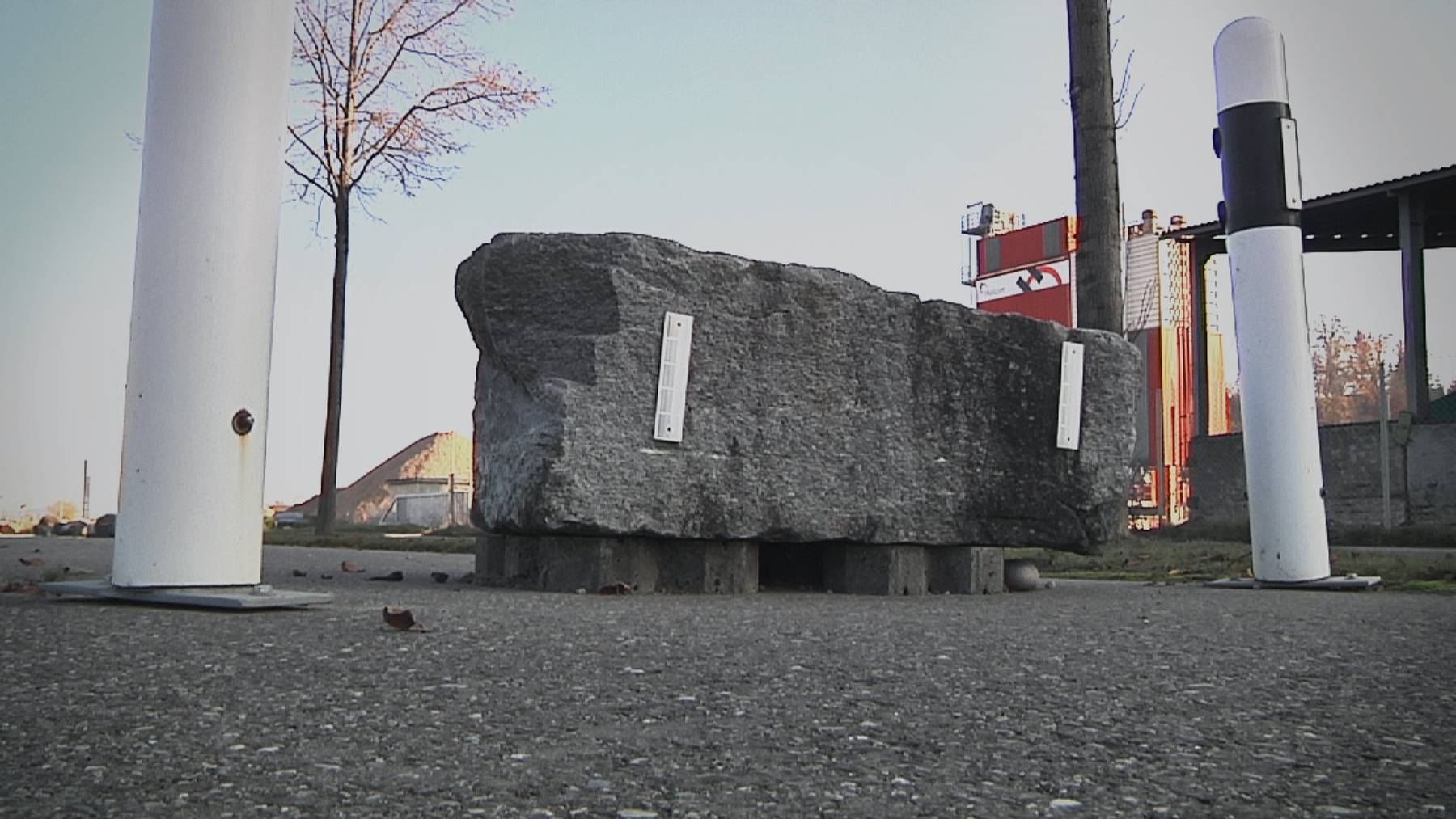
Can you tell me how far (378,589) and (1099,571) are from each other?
4.25m

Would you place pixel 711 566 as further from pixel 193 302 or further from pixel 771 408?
pixel 193 302

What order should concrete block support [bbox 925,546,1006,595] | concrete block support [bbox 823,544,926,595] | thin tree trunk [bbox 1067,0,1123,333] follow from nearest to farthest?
concrete block support [bbox 823,544,926,595] < concrete block support [bbox 925,546,1006,595] < thin tree trunk [bbox 1067,0,1123,333]

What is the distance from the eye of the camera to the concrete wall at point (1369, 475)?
1357cm

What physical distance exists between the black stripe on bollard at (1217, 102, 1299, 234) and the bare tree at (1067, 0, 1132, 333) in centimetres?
125

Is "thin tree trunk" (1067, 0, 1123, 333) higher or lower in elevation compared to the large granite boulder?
higher

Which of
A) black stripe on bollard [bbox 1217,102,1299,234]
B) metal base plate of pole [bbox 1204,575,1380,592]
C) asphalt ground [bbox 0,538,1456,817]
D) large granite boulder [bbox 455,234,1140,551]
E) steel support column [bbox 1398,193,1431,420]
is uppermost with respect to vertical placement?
steel support column [bbox 1398,193,1431,420]

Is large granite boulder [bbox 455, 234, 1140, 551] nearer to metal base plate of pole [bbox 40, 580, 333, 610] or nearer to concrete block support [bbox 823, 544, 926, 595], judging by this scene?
concrete block support [bbox 823, 544, 926, 595]

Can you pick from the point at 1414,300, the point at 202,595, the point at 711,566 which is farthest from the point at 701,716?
the point at 1414,300

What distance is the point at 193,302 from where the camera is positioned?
140 inches

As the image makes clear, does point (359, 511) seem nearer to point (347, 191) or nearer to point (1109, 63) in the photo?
point (347, 191)

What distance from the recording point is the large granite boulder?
475 cm

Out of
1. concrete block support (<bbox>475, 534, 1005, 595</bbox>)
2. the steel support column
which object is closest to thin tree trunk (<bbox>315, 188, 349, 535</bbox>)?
concrete block support (<bbox>475, 534, 1005, 595</bbox>)

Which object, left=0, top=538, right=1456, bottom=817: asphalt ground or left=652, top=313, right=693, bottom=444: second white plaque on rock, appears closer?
left=0, top=538, right=1456, bottom=817: asphalt ground

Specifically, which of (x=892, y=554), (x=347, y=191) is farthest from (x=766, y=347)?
(x=347, y=191)
